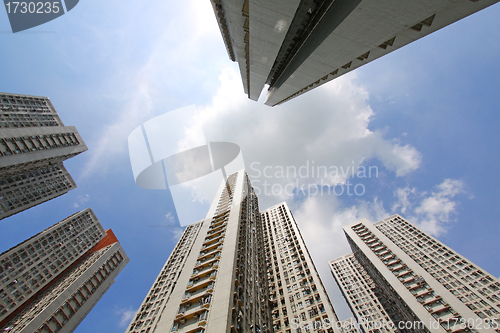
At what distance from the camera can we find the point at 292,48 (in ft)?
84.2

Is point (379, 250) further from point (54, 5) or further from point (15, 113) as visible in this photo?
point (15, 113)

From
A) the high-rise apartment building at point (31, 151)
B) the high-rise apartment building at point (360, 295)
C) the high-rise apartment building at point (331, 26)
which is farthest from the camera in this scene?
the high-rise apartment building at point (360, 295)

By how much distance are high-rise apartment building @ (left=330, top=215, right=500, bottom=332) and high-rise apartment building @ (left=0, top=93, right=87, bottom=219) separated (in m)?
75.3

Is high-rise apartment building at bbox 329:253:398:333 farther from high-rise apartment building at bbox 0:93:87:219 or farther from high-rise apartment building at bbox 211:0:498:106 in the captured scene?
high-rise apartment building at bbox 0:93:87:219

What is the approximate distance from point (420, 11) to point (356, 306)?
237 ft

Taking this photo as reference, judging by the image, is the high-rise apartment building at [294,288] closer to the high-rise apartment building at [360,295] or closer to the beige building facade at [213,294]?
the beige building facade at [213,294]

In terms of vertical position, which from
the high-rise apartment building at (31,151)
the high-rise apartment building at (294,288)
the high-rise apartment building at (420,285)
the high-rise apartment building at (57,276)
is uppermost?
the high-rise apartment building at (31,151)

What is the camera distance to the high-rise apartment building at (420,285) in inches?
1235

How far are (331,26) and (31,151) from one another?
182 feet

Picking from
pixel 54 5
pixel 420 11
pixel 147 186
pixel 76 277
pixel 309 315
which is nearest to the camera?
pixel 420 11

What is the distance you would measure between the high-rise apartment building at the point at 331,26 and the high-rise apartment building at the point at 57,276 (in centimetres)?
5542

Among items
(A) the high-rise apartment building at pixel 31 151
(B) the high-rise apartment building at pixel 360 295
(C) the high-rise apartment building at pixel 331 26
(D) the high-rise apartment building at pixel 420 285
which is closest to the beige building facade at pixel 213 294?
(C) the high-rise apartment building at pixel 331 26

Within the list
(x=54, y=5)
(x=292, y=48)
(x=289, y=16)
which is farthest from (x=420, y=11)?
(x=54, y=5)

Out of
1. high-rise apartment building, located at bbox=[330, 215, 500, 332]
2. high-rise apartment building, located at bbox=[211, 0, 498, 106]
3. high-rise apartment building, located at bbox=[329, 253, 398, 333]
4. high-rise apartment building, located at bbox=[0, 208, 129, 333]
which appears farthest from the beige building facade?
high-rise apartment building, located at bbox=[329, 253, 398, 333]
